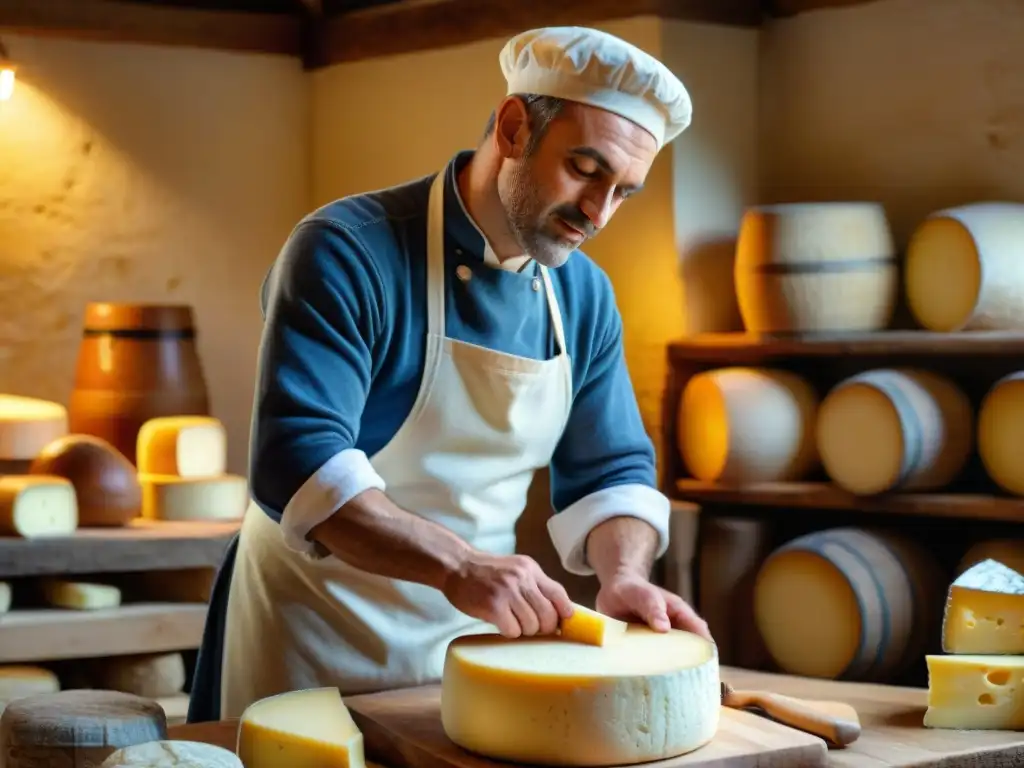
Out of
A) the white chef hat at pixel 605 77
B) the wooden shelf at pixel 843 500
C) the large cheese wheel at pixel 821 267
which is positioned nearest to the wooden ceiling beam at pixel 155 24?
the large cheese wheel at pixel 821 267

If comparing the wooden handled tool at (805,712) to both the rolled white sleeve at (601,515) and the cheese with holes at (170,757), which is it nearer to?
the rolled white sleeve at (601,515)

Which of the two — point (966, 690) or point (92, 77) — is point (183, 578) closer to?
point (92, 77)

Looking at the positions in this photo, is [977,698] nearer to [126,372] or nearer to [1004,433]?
[1004,433]

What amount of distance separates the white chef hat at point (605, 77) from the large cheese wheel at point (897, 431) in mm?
1792

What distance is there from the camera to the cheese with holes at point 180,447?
14.6 feet

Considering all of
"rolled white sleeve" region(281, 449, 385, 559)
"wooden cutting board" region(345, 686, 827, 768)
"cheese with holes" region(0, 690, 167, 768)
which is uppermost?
"rolled white sleeve" region(281, 449, 385, 559)

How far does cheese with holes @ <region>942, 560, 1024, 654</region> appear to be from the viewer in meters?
2.31

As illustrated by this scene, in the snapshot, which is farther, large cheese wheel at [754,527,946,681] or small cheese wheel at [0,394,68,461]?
small cheese wheel at [0,394,68,461]

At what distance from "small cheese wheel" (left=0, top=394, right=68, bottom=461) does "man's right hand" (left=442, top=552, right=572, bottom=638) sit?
274 centimetres

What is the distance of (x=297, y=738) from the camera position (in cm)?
187

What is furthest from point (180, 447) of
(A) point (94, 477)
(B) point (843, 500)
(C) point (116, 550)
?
(B) point (843, 500)

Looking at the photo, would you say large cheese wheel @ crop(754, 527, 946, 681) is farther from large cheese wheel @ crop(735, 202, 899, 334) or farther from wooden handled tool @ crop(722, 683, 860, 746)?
wooden handled tool @ crop(722, 683, 860, 746)

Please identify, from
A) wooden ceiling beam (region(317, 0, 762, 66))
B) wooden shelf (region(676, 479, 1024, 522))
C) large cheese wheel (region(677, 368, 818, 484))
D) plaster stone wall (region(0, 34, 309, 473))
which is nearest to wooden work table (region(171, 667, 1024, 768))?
wooden shelf (region(676, 479, 1024, 522))

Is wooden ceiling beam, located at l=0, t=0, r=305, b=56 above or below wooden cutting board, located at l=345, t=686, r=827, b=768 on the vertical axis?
above
